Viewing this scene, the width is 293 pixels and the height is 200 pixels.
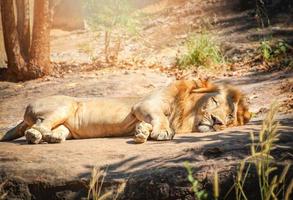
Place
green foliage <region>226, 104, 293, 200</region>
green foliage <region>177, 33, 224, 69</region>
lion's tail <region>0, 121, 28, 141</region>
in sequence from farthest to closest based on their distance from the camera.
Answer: green foliage <region>177, 33, 224, 69</region> < lion's tail <region>0, 121, 28, 141</region> < green foliage <region>226, 104, 293, 200</region>

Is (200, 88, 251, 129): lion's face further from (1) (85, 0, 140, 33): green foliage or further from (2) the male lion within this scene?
(1) (85, 0, 140, 33): green foliage

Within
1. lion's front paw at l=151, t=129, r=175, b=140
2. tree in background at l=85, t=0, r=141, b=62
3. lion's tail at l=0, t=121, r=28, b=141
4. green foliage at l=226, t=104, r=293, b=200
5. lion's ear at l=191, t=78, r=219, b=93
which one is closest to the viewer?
green foliage at l=226, t=104, r=293, b=200

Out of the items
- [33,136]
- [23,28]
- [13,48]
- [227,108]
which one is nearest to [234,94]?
[227,108]

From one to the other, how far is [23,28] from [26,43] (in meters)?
0.35

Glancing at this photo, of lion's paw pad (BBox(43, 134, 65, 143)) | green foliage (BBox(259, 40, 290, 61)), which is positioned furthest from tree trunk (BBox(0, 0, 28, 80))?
lion's paw pad (BBox(43, 134, 65, 143))

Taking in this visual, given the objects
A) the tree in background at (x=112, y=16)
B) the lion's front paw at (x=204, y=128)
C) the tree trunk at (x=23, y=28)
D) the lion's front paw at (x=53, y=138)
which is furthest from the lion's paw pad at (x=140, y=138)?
the tree in background at (x=112, y=16)

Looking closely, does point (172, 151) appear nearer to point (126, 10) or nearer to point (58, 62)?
point (58, 62)

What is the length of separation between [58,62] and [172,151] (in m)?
10.5

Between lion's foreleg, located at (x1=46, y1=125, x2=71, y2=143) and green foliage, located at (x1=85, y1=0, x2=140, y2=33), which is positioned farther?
green foliage, located at (x1=85, y1=0, x2=140, y2=33)

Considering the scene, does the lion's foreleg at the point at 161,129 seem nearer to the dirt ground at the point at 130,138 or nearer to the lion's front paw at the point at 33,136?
the dirt ground at the point at 130,138

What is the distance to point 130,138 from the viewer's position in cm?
643

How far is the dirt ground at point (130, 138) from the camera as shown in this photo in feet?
15.5

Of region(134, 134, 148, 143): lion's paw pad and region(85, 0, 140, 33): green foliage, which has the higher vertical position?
region(85, 0, 140, 33): green foliage

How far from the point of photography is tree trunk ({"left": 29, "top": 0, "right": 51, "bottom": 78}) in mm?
13234
